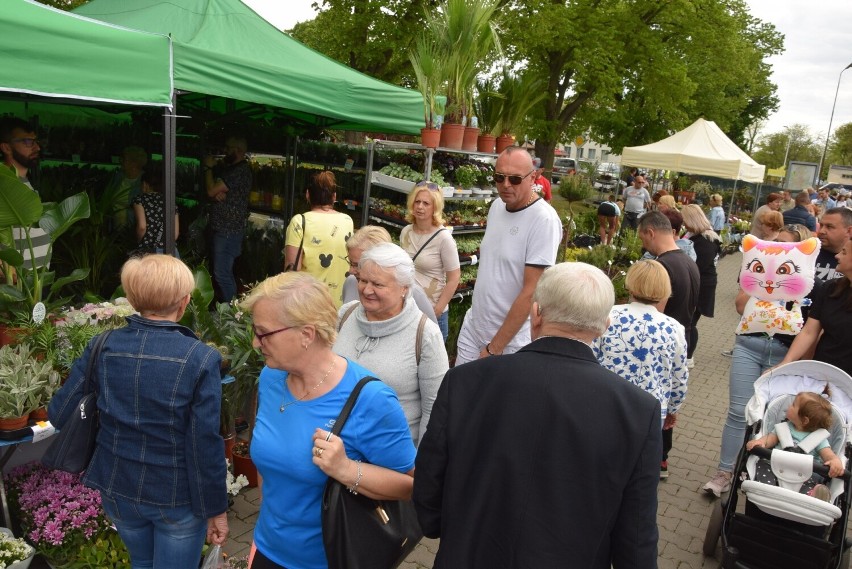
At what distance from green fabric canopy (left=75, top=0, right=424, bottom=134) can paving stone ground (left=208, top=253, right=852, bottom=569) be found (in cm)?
281

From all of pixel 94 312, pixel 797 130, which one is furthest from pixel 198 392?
pixel 797 130

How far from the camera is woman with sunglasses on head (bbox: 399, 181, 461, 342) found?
4414 mm

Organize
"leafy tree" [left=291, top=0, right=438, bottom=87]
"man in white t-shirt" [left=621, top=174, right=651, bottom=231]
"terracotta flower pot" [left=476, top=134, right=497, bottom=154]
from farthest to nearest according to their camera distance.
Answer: "leafy tree" [left=291, top=0, right=438, bottom=87], "man in white t-shirt" [left=621, top=174, right=651, bottom=231], "terracotta flower pot" [left=476, top=134, right=497, bottom=154]

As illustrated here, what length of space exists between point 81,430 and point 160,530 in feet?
1.50

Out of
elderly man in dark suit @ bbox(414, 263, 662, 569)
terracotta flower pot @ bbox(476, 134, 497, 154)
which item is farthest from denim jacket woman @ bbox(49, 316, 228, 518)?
terracotta flower pot @ bbox(476, 134, 497, 154)

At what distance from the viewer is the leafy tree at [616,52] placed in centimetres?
1952

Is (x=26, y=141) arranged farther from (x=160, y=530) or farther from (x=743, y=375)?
(x=743, y=375)

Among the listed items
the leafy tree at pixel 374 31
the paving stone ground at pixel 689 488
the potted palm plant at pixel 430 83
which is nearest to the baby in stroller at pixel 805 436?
the paving stone ground at pixel 689 488

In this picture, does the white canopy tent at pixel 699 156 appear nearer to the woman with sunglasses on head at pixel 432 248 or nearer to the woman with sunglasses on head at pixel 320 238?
the woman with sunglasses on head at pixel 432 248

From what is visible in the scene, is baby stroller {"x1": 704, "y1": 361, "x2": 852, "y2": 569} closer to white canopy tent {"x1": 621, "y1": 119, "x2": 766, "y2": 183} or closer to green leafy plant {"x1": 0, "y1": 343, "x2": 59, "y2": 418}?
green leafy plant {"x1": 0, "y1": 343, "x2": 59, "y2": 418}

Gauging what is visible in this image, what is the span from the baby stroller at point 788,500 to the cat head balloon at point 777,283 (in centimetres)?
68

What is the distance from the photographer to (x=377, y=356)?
7.98 feet

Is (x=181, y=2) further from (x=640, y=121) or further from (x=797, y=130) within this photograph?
(x=797, y=130)

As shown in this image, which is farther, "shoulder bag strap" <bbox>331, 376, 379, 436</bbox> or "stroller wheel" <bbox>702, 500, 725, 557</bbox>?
"stroller wheel" <bbox>702, 500, 725, 557</bbox>
